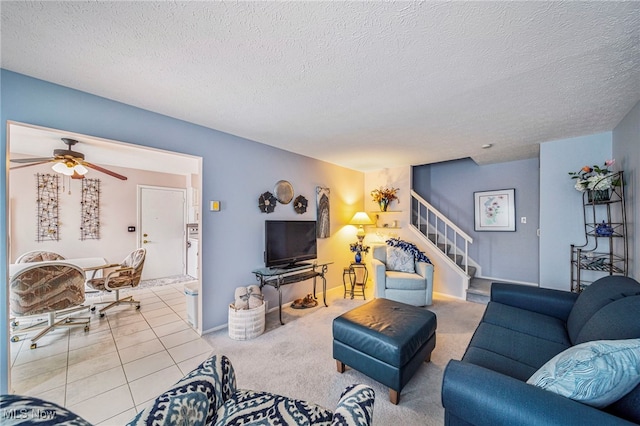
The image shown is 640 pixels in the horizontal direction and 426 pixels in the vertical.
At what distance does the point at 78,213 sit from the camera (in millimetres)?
4086

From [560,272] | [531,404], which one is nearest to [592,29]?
[531,404]

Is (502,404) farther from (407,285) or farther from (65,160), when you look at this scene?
(65,160)

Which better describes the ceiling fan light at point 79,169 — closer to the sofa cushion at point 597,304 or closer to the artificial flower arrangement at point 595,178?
the sofa cushion at point 597,304

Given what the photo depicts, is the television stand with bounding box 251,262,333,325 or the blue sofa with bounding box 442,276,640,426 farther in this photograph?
the television stand with bounding box 251,262,333,325

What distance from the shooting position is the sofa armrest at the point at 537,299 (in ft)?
6.59

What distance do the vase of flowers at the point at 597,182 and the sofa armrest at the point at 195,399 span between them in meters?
3.83

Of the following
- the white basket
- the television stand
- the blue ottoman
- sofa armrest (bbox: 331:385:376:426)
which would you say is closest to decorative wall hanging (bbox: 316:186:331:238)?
the television stand

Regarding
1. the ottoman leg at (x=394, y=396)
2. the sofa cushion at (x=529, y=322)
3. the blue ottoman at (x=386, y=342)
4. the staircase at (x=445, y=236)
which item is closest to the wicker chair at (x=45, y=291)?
the blue ottoman at (x=386, y=342)

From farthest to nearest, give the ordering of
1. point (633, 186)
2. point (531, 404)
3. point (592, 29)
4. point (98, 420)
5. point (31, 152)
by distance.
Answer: point (31, 152) < point (633, 186) < point (98, 420) < point (592, 29) < point (531, 404)

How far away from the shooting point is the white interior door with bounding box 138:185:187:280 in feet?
15.7

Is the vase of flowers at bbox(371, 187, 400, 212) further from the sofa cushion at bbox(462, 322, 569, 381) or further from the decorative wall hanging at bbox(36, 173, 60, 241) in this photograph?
the decorative wall hanging at bbox(36, 173, 60, 241)

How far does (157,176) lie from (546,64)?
6.08 metres

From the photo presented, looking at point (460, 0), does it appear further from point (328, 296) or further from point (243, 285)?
point (328, 296)

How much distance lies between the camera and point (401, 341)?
1.69 metres
